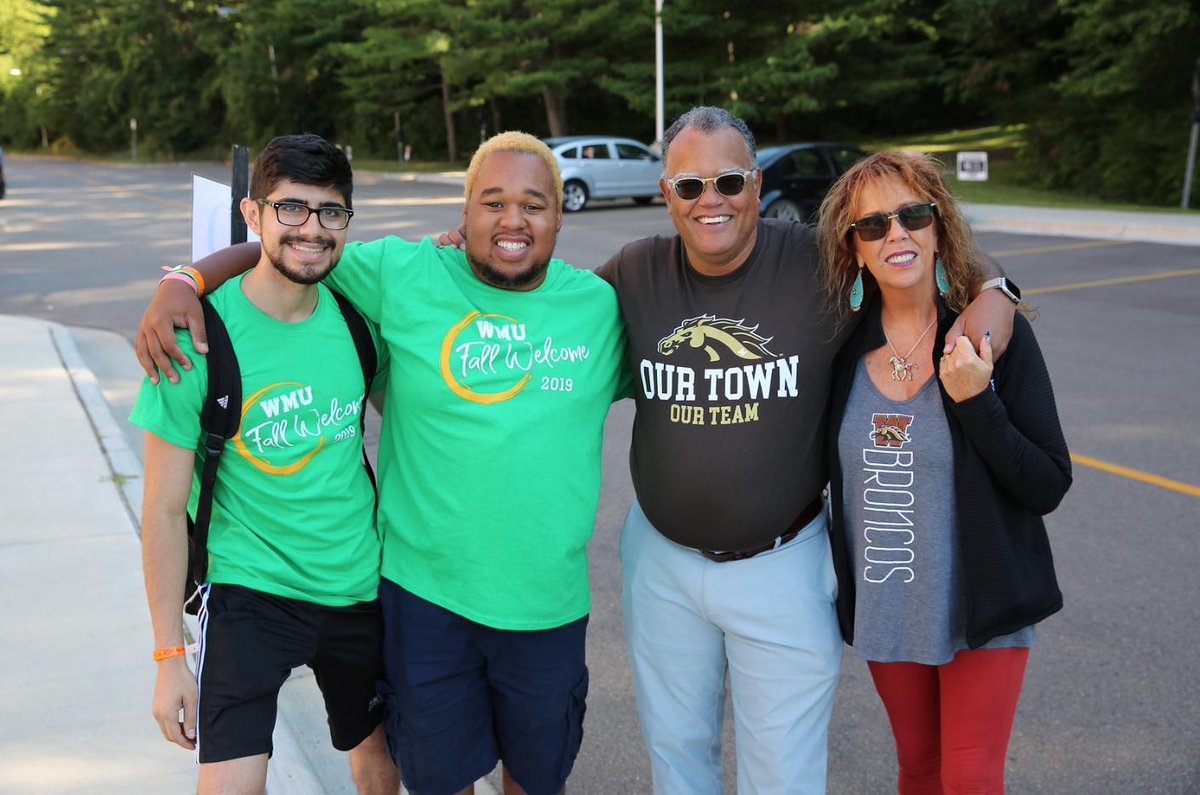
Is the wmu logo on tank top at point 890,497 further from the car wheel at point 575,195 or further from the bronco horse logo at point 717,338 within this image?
the car wheel at point 575,195

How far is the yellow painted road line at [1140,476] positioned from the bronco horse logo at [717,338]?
4015 millimetres

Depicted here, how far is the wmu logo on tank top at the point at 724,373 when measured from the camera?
254 centimetres

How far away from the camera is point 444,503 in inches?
102

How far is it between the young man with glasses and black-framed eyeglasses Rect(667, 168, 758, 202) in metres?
0.81

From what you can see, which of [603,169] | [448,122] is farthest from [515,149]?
[448,122]

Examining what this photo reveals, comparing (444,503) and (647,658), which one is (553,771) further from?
(444,503)

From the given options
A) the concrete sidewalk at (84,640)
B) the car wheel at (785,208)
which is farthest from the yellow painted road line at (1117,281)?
the concrete sidewalk at (84,640)

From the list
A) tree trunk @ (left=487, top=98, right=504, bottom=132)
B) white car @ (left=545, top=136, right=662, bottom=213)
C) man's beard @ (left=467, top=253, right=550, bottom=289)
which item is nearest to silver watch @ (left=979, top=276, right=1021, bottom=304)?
man's beard @ (left=467, top=253, right=550, bottom=289)

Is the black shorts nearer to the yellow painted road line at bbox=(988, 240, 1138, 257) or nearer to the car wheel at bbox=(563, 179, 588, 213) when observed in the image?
A: the yellow painted road line at bbox=(988, 240, 1138, 257)

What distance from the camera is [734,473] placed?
8.41ft

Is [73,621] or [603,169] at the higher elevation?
[603,169]

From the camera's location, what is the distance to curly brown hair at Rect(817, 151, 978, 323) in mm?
2551

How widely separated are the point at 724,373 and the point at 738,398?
67mm

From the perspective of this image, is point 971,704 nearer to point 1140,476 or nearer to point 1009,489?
point 1009,489
